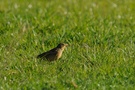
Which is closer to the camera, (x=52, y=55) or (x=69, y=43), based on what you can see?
(x=52, y=55)

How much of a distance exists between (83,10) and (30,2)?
4.89ft

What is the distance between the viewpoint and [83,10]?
1290cm

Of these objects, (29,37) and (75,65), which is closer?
(75,65)

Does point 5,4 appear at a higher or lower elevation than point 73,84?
lower

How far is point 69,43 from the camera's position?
30.9 ft

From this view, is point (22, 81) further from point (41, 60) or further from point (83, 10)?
point (83, 10)

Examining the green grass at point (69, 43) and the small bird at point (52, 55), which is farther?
the small bird at point (52, 55)

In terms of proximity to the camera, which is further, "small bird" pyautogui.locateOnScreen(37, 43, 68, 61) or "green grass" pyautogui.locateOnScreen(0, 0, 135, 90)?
"small bird" pyautogui.locateOnScreen(37, 43, 68, 61)

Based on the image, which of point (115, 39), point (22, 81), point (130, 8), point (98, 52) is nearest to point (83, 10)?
point (130, 8)

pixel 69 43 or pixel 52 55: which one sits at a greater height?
pixel 52 55

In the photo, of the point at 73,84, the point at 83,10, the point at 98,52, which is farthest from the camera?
the point at 83,10

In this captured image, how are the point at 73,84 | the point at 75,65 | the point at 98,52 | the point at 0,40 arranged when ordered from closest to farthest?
the point at 73,84
the point at 75,65
the point at 98,52
the point at 0,40

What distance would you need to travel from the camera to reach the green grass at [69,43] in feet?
23.8

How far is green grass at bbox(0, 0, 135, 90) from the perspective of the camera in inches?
286
